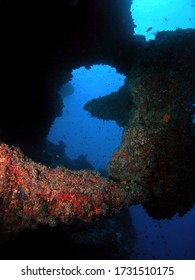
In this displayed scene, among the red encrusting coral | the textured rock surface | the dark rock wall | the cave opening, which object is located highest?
the cave opening

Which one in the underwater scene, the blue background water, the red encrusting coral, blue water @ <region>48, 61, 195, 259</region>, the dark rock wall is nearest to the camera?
the red encrusting coral

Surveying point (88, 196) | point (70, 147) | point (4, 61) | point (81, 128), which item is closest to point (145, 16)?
point (4, 61)

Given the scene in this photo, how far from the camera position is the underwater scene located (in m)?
4.55

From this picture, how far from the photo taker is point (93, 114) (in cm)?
1113

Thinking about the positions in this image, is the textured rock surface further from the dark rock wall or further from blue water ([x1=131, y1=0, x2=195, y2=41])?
blue water ([x1=131, y1=0, x2=195, y2=41])

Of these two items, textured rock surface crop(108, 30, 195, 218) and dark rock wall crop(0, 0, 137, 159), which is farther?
dark rock wall crop(0, 0, 137, 159)

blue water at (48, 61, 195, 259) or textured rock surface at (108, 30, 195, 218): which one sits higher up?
blue water at (48, 61, 195, 259)

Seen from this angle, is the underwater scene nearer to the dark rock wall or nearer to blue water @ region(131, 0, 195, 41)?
the dark rock wall

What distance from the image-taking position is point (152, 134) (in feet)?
19.9

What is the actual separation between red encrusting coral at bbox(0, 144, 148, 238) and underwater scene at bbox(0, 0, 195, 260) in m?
0.02

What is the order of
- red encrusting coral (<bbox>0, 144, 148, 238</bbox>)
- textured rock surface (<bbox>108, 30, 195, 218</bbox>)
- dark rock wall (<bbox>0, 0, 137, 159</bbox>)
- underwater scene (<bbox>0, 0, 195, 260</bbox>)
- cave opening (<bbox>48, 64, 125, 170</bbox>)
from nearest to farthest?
red encrusting coral (<bbox>0, 144, 148, 238</bbox>) < underwater scene (<bbox>0, 0, 195, 260</bbox>) < textured rock surface (<bbox>108, 30, 195, 218</bbox>) < dark rock wall (<bbox>0, 0, 137, 159</bbox>) < cave opening (<bbox>48, 64, 125, 170</bbox>)

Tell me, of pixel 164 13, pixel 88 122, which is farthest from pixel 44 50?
pixel 88 122

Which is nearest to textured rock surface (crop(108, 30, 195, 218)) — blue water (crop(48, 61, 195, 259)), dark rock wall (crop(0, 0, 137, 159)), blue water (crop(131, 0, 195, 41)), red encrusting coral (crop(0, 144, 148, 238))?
red encrusting coral (crop(0, 144, 148, 238))

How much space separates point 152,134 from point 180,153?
82cm
